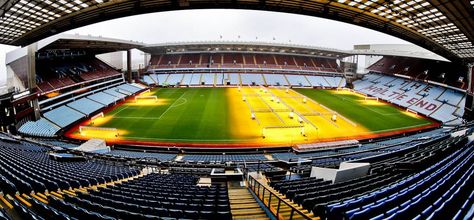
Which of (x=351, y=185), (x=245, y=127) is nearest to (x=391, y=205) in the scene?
(x=351, y=185)

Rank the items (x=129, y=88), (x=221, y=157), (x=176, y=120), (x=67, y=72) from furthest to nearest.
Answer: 1. (x=129, y=88)
2. (x=67, y=72)
3. (x=176, y=120)
4. (x=221, y=157)

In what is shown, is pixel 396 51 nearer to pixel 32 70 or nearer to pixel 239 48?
pixel 239 48

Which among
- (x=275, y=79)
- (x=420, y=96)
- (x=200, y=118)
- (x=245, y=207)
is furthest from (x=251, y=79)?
(x=245, y=207)

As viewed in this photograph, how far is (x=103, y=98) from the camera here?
1518 inches

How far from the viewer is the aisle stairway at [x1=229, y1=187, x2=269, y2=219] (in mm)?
5896

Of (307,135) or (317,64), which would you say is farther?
(317,64)

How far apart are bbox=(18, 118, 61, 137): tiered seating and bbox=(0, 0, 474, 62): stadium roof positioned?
9.55 metres

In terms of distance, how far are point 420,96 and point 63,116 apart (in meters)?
56.7

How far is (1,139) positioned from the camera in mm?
17406

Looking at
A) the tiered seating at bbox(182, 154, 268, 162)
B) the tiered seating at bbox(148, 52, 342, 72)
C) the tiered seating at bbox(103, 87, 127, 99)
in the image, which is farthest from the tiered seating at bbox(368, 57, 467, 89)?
the tiered seating at bbox(103, 87, 127, 99)

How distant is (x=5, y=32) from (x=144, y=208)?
23.4 meters

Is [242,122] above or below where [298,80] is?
below

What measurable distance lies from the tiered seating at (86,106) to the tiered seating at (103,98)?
1174 mm

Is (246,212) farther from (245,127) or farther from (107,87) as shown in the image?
(107,87)
